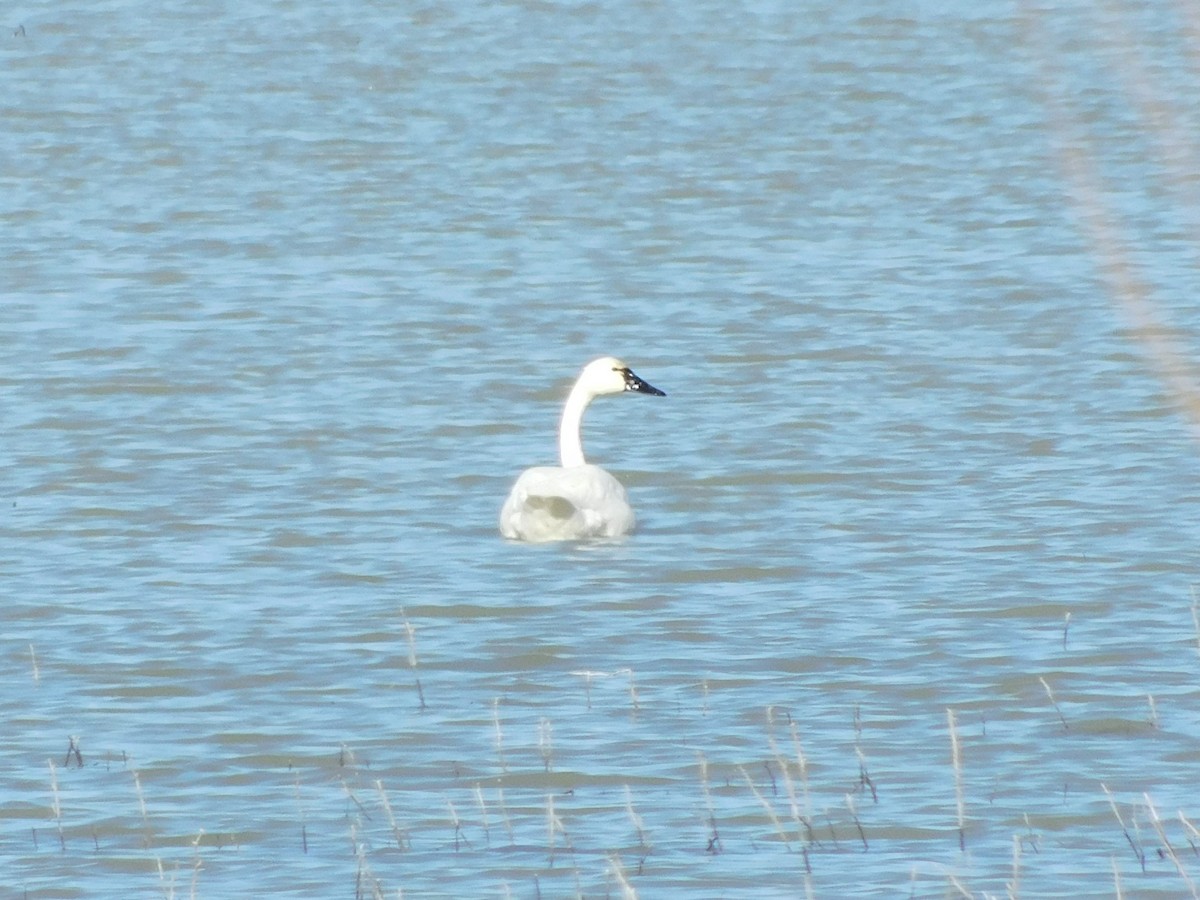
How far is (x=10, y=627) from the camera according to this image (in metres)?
9.09

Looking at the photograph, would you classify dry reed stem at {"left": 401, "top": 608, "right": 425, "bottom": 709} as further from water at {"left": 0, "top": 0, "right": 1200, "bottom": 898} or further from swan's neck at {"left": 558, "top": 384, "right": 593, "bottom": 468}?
swan's neck at {"left": 558, "top": 384, "right": 593, "bottom": 468}

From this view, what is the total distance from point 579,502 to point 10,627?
231cm

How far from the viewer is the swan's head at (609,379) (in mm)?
11781

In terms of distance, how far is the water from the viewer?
6.66 metres

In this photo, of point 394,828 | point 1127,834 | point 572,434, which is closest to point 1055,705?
point 1127,834

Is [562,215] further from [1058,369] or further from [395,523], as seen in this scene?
[395,523]

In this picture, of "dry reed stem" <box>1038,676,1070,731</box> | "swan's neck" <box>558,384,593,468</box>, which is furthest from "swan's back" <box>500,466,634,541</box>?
"dry reed stem" <box>1038,676,1070,731</box>

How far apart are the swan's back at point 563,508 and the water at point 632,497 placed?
94 mm

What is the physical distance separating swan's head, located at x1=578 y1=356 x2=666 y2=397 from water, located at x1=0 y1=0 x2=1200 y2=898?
1.32 feet

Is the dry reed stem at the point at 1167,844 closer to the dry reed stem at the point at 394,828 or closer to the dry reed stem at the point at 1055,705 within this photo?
the dry reed stem at the point at 1055,705

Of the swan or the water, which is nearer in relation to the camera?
the water

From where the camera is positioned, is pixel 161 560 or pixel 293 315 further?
pixel 293 315

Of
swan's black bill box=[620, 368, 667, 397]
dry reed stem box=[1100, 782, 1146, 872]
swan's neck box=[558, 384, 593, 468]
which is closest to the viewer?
dry reed stem box=[1100, 782, 1146, 872]

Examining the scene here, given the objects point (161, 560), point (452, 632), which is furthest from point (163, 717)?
point (161, 560)
